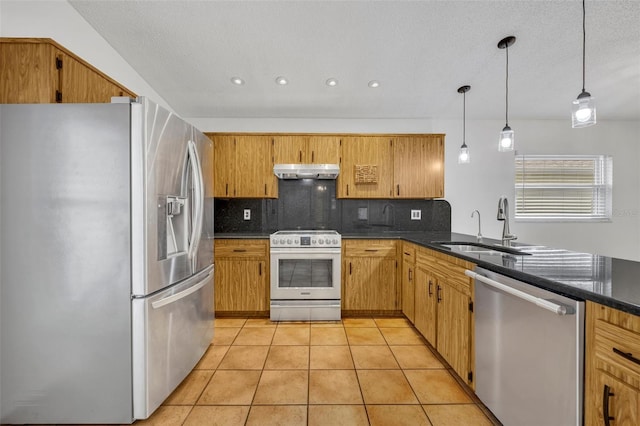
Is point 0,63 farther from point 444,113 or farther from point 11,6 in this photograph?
point 444,113

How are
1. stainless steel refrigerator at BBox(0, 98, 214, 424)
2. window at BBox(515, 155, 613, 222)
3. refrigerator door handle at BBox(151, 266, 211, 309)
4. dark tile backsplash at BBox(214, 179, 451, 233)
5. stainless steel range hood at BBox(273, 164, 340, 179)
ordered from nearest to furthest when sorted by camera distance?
stainless steel refrigerator at BBox(0, 98, 214, 424) < refrigerator door handle at BBox(151, 266, 211, 309) < stainless steel range hood at BBox(273, 164, 340, 179) < dark tile backsplash at BBox(214, 179, 451, 233) < window at BBox(515, 155, 613, 222)

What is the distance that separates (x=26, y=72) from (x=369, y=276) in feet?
10.2

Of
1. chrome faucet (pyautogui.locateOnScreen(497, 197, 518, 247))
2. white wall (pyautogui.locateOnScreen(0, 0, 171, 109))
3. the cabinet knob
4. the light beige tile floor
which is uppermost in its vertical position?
white wall (pyautogui.locateOnScreen(0, 0, 171, 109))

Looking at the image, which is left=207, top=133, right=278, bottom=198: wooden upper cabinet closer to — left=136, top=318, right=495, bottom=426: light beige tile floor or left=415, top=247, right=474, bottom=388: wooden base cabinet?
left=136, top=318, right=495, bottom=426: light beige tile floor

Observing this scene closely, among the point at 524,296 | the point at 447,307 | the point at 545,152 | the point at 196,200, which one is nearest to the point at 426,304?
the point at 447,307

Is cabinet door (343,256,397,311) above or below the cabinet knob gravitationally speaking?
below


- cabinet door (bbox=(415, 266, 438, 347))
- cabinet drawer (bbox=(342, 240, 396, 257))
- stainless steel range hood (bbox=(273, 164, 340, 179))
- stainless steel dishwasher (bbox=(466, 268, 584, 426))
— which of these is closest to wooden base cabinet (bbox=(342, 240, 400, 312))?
cabinet drawer (bbox=(342, 240, 396, 257))

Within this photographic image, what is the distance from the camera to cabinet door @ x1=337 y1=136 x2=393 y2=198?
3451 millimetres

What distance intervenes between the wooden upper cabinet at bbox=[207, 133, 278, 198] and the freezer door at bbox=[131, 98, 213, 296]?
1.40 meters

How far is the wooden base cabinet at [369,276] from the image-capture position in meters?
3.13

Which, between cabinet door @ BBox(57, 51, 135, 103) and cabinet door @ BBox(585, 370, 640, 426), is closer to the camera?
cabinet door @ BBox(585, 370, 640, 426)

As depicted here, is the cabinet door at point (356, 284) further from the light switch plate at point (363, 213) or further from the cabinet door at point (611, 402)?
the cabinet door at point (611, 402)

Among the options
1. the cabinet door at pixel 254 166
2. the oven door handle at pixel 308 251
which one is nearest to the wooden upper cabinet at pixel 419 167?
the oven door handle at pixel 308 251

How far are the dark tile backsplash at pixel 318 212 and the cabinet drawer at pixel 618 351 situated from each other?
2.79m
